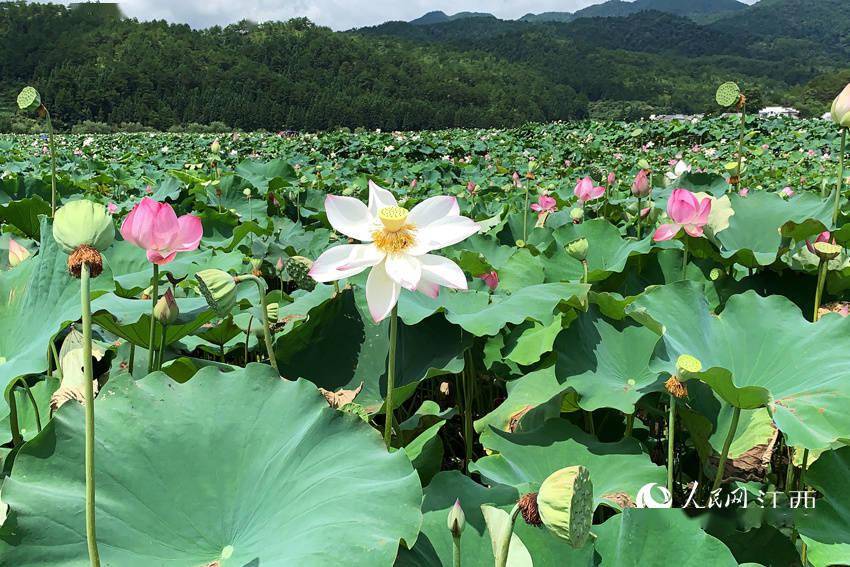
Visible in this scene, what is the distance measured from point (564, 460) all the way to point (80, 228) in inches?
25.8

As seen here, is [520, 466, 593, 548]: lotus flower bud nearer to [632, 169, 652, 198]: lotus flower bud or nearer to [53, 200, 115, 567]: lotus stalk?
[53, 200, 115, 567]: lotus stalk

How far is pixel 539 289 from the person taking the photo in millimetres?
1223

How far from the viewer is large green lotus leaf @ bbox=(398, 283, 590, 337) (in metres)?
1.07

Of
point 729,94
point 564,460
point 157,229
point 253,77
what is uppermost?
point 253,77

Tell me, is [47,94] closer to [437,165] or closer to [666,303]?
[437,165]

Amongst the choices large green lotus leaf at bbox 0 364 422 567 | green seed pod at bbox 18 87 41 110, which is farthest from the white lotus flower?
green seed pod at bbox 18 87 41 110

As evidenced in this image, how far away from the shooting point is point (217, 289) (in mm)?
853

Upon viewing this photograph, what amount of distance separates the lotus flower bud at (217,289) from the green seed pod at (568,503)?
1.68 feet

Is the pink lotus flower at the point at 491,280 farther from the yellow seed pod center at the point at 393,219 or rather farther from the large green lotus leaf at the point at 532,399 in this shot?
the yellow seed pod center at the point at 393,219

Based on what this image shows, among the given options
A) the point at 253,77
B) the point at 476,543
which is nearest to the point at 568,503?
the point at 476,543

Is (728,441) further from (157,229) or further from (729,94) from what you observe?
(729,94)

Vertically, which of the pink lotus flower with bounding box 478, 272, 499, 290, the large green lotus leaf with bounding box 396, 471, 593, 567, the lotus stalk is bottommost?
the large green lotus leaf with bounding box 396, 471, 593, 567

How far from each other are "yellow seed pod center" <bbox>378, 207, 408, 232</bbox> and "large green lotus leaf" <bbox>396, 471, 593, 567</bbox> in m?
0.30

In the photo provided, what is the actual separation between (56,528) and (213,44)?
156ft
